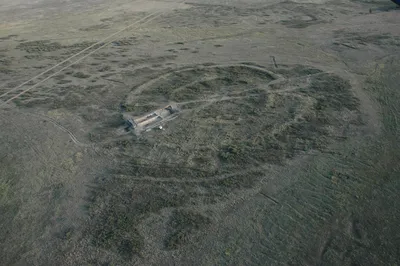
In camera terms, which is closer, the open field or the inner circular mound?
the open field

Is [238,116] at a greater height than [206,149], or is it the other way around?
[238,116]

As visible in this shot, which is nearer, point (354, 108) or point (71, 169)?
point (71, 169)

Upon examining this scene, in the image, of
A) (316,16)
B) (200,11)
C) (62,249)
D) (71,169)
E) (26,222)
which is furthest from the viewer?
(200,11)

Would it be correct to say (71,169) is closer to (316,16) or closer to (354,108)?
(354,108)

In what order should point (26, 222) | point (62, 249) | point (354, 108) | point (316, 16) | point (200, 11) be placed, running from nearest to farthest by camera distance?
A: point (62, 249) < point (26, 222) < point (354, 108) < point (316, 16) < point (200, 11)

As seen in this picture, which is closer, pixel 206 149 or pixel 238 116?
pixel 206 149

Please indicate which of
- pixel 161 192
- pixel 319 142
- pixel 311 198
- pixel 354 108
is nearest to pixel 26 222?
pixel 161 192

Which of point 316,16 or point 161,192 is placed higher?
point 316,16

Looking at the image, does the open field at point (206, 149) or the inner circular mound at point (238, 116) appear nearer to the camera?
the open field at point (206, 149)
